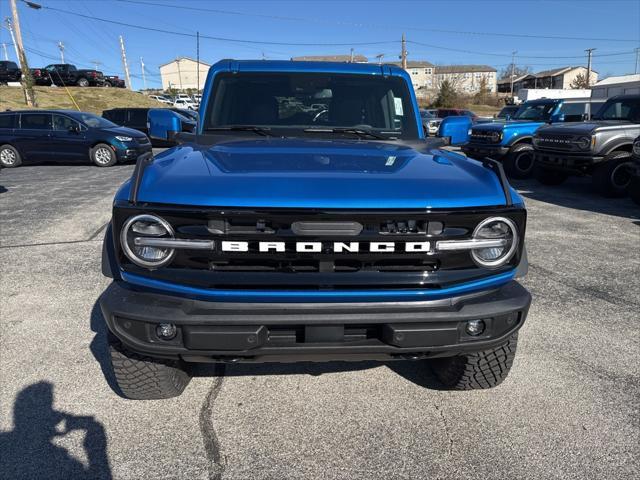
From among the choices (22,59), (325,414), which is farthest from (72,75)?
(325,414)

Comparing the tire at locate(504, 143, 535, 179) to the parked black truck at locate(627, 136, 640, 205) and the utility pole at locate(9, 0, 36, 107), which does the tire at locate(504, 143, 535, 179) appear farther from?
the utility pole at locate(9, 0, 36, 107)

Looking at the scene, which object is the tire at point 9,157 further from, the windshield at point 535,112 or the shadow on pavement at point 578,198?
the windshield at point 535,112

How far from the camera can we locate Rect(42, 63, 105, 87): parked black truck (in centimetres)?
3597

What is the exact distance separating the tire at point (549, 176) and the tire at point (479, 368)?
9167 millimetres

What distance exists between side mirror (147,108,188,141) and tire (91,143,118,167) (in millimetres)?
10752

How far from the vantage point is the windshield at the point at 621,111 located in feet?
30.8

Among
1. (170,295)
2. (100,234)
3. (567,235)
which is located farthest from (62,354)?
(567,235)

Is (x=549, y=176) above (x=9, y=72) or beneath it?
beneath

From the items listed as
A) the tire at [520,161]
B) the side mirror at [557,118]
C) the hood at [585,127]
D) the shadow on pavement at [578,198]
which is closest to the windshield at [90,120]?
the tire at [520,161]

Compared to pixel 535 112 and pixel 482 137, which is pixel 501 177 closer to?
pixel 482 137

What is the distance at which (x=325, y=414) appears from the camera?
260 cm

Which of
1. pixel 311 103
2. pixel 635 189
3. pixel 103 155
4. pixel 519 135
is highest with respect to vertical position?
pixel 311 103

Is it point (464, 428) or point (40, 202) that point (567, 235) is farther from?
point (40, 202)

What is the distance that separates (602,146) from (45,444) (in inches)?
382
